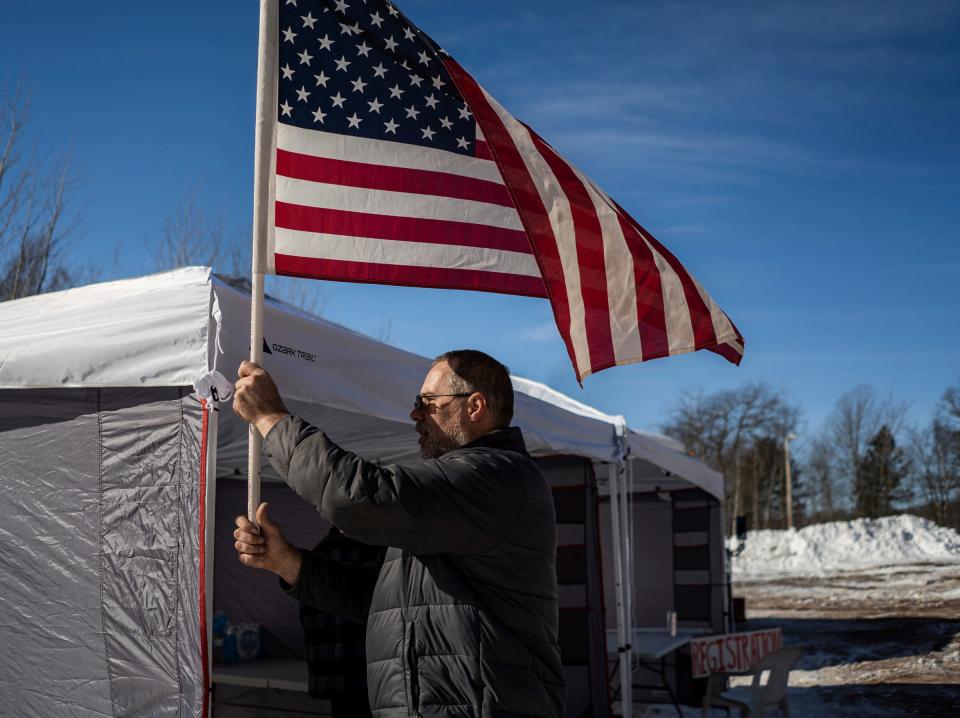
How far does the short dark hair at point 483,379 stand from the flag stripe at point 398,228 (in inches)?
26.9

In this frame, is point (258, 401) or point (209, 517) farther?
point (209, 517)

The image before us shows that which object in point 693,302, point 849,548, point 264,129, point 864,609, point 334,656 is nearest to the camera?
point 264,129

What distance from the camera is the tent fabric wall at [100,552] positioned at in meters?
3.19

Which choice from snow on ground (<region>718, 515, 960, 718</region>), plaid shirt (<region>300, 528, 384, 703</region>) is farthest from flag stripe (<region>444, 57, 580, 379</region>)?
snow on ground (<region>718, 515, 960, 718</region>)

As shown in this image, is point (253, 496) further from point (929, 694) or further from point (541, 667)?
point (929, 694)

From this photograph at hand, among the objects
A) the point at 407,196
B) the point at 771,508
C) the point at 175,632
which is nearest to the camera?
the point at 407,196

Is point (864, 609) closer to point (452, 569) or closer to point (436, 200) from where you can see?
point (436, 200)

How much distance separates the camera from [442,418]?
235 centimetres

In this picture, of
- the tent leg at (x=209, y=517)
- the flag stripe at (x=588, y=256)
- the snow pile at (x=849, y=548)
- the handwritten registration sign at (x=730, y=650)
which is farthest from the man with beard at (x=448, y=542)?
the snow pile at (x=849, y=548)

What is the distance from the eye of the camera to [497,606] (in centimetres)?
213

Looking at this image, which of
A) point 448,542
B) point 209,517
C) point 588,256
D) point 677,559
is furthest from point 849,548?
point 448,542

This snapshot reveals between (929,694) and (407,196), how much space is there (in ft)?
30.6

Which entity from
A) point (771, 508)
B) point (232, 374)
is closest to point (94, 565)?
point (232, 374)

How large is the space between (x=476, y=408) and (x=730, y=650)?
6670 mm
